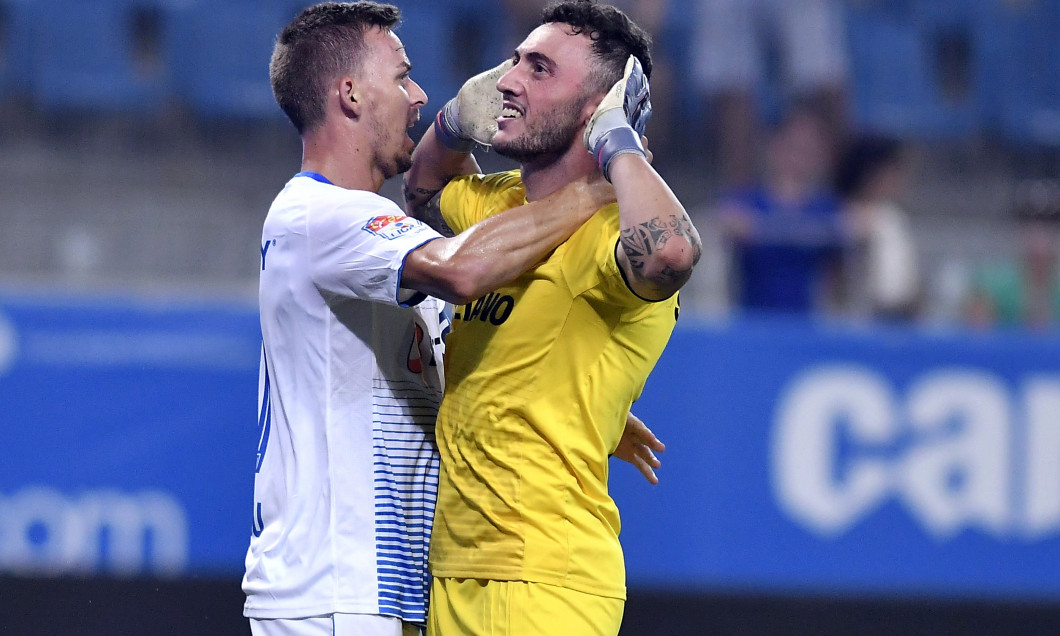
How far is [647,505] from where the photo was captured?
21.5ft

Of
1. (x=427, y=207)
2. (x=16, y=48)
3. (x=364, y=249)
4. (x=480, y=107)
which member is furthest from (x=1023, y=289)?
(x=16, y=48)

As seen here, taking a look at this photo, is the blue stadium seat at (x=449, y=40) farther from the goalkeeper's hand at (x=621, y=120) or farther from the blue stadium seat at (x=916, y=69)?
the goalkeeper's hand at (x=621, y=120)

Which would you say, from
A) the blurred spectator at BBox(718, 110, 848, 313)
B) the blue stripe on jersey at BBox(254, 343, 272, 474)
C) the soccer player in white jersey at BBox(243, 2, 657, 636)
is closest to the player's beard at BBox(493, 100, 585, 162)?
the soccer player in white jersey at BBox(243, 2, 657, 636)

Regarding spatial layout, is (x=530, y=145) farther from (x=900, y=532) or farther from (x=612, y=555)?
(x=900, y=532)

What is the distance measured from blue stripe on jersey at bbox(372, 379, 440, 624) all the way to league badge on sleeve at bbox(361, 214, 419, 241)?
0.37 m

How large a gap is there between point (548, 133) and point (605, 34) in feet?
0.93

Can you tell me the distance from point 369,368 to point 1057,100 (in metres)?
7.99

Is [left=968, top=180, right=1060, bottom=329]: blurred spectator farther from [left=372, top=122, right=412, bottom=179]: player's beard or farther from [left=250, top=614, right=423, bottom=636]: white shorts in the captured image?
[left=250, top=614, right=423, bottom=636]: white shorts

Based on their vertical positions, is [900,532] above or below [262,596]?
below

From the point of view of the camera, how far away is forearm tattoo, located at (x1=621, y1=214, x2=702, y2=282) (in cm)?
276

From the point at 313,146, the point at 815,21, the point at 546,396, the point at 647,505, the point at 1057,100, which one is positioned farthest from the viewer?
the point at 1057,100

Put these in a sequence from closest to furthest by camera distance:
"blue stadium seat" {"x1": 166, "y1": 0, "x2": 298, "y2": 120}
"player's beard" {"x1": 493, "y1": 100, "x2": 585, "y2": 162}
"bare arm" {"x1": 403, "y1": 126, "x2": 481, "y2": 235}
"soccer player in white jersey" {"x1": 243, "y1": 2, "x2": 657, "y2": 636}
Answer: "soccer player in white jersey" {"x1": 243, "y1": 2, "x2": 657, "y2": 636} < "player's beard" {"x1": 493, "y1": 100, "x2": 585, "y2": 162} < "bare arm" {"x1": 403, "y1": 126, "x2": 481, "y2": 235} < "blue stadium seat" {"x1": 166, "y1": 0, "x2": 298, "y2": 120}

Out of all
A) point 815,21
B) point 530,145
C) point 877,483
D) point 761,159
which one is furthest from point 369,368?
point 815,21

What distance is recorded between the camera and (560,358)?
3.03 meters
